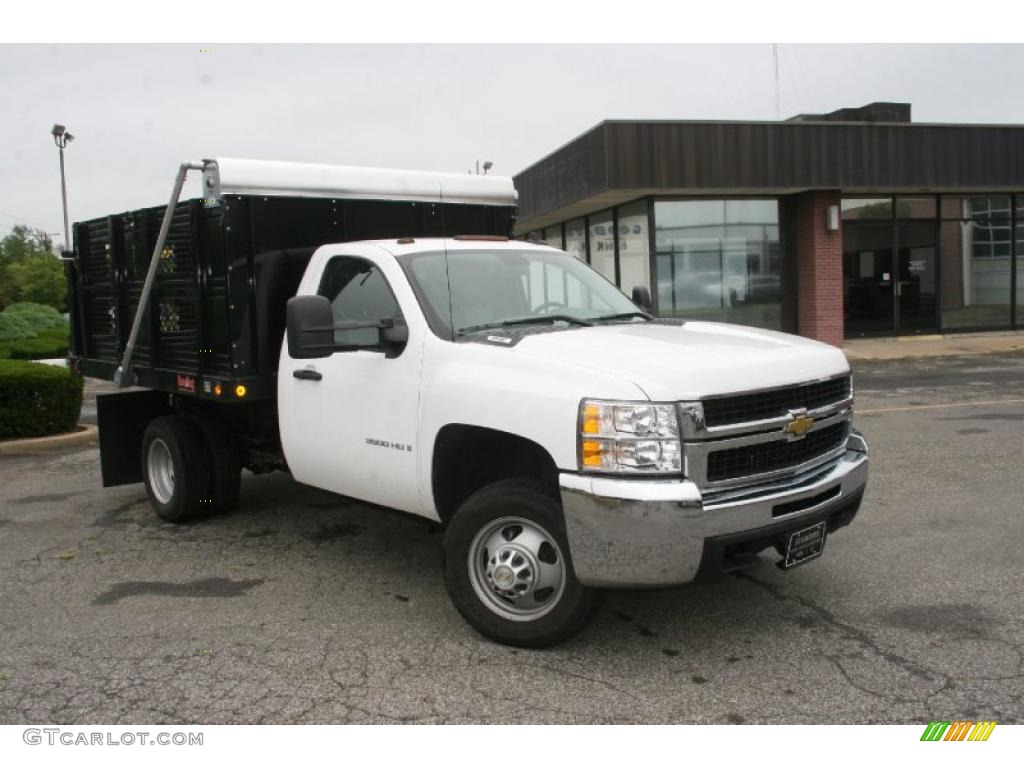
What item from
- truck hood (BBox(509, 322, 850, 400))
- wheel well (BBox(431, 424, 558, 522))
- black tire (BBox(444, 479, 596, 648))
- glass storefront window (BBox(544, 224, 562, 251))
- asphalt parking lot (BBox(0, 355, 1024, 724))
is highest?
glass storefront window (BBox(544, 224, 562, 251))

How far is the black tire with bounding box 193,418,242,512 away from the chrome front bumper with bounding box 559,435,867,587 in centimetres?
371

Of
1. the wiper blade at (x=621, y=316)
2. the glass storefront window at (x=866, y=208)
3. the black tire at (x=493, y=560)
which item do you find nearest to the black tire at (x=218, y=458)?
the black tire at (x=493, y=560)

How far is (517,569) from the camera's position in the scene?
13.9 ft

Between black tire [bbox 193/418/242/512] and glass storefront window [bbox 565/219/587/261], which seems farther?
glass storefront window [bbox 565/219/587/261]

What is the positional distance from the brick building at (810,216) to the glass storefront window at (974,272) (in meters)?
0.03

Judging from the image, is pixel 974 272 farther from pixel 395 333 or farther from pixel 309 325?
pixel 309 325

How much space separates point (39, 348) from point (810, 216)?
18351 mm

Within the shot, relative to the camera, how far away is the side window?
5008mm

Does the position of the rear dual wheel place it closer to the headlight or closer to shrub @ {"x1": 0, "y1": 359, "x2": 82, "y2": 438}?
the headlight

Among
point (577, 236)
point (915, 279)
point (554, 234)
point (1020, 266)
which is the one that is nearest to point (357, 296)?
point (577, 236)

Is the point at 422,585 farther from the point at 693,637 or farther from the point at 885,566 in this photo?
the point at 885,566

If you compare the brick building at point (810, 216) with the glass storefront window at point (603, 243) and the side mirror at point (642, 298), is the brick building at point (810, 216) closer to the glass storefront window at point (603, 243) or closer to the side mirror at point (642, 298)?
the glass storefront window at point (603, 243)

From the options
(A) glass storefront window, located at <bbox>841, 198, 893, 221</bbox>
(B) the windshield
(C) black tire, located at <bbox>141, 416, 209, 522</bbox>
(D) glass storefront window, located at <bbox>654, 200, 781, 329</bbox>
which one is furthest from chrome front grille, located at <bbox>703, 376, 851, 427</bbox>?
(A) glass storefront window, located at <bbox>841, 198, 893, 221</bbox>

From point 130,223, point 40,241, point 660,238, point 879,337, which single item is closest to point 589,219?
point 660,238
